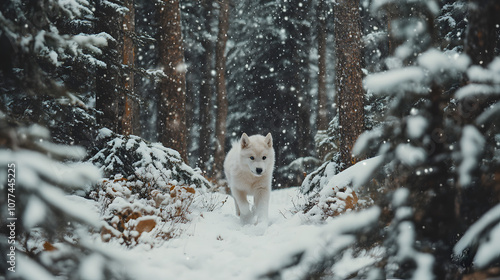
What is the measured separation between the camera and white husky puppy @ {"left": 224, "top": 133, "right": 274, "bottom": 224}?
6715mm

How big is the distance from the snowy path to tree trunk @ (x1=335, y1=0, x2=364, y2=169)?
2603 mm

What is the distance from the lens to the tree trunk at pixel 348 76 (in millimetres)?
7465

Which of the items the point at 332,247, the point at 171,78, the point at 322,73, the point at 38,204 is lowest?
the point at 332,247

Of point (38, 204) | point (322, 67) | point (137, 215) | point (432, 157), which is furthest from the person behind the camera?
point (322, 67)

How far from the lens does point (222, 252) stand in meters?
4.33

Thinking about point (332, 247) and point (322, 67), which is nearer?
point (332, 247)

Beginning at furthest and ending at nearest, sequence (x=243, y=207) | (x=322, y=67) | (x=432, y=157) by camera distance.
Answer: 1. (x=322, y=67)
2. (x=243, y=207)
3. (x=432, y=157)

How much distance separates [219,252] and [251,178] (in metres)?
2.82

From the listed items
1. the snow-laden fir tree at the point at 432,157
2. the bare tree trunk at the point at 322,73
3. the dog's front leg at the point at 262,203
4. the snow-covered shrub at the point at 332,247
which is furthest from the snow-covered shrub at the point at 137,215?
the bare tree trunk at the point at 322,73

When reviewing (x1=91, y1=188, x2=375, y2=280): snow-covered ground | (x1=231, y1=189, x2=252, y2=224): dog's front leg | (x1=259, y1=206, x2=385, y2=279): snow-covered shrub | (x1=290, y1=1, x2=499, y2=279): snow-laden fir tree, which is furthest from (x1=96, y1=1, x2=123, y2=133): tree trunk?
(x1=290, y1=1, x2=499, y2=279): snow-laden fir tree

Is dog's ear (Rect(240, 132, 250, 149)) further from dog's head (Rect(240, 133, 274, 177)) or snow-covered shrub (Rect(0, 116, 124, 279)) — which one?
snow-covered shrub (Rect(0, 116, 124, 279))

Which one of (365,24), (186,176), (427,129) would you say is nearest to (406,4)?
(427,129)

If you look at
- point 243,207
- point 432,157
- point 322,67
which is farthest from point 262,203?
point 322,67

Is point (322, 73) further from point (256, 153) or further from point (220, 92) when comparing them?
point (256, 153)
